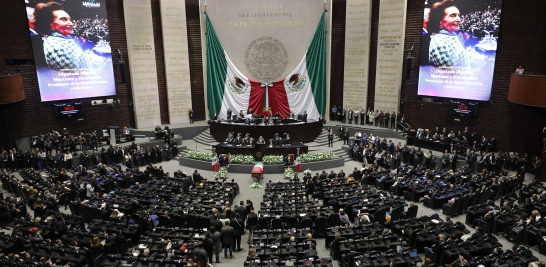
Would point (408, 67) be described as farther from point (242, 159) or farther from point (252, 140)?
point (242, 159)

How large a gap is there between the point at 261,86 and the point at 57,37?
15866mm

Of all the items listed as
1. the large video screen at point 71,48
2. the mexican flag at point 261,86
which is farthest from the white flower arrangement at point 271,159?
the large video screen at point 71,48

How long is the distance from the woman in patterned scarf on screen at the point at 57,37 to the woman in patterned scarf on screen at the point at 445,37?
26.5 m

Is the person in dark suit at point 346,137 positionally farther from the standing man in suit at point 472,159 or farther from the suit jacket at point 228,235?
the suit jacket at point 228,235

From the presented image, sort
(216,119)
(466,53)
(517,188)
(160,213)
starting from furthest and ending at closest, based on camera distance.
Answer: (216,119), (466,53), (517,188), (160,213)

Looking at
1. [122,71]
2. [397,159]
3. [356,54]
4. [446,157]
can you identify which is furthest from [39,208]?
[356,54]

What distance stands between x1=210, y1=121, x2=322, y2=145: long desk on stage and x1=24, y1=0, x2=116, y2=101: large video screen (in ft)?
31.7

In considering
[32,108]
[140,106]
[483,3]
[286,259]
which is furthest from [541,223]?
[32,108]

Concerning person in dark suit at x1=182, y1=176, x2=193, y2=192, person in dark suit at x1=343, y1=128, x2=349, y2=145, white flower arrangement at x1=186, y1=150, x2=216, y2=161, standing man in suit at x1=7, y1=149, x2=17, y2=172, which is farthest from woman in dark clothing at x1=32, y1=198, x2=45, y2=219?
person in dark suit at x1=343, y1=128, x2=349, y2=145

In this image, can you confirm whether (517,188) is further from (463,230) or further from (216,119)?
(216,119)

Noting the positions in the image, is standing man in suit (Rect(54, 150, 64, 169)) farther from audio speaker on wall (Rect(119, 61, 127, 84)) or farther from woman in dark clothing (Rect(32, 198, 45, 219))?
woman in dark clothing (Rect(32, 198, 45, 219))

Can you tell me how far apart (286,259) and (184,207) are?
6598 millimetres

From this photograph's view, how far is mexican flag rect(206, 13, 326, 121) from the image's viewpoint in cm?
3161

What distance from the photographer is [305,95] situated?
31.8m
